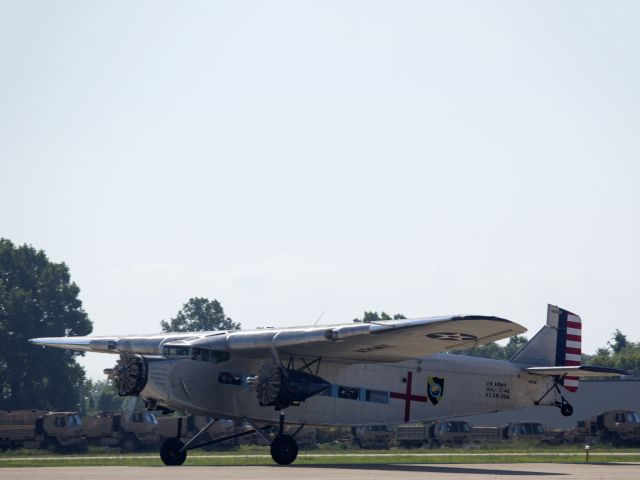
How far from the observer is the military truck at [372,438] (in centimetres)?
5769

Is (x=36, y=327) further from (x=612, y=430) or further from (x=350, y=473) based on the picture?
(x=350, y=473)

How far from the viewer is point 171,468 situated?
3494 cm

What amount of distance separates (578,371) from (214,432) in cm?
2142

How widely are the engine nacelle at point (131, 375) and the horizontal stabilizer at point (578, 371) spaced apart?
15355mm

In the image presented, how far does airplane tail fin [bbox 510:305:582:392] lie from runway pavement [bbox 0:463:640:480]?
23.0ft

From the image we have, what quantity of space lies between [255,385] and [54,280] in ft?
280

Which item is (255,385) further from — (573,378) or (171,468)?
(573,378)

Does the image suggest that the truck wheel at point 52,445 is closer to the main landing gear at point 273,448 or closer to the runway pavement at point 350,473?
the main landing gear at point 273,448

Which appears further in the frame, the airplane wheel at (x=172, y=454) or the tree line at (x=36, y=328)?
the tree line at (x=36, y=328)

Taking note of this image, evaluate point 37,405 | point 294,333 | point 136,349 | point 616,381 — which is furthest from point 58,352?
point 294,333

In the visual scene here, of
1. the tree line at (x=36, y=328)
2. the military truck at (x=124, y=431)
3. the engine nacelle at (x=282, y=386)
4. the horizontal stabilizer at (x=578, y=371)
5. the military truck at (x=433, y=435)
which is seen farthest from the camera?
the tree line at (x=36, y=328)

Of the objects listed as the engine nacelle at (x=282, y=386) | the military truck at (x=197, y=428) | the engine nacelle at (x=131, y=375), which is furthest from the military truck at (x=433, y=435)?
the engine nacelle at (x=131, y=375)

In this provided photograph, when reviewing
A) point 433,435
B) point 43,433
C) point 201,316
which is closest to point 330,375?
point 43,433

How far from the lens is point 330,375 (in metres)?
38.5
